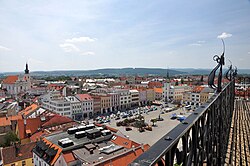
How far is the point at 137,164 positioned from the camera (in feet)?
2.78

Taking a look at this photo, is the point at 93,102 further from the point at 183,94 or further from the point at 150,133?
the point at 183,94

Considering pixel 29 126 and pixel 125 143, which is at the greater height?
pixel 125 143

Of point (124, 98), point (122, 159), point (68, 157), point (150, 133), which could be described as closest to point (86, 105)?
point (124, 98)

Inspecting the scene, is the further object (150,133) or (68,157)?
(150,133)

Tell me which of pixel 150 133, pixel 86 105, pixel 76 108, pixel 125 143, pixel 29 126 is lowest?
pixel 150 133

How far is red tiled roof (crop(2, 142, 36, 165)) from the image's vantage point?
Result: 13812 millimetres

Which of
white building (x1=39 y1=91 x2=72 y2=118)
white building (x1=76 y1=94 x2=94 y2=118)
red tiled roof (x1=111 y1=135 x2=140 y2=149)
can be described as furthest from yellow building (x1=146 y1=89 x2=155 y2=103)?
red tiled roof (x1=111 y1=135 x2=140 y2=149)

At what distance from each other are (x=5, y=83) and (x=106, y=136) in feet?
178

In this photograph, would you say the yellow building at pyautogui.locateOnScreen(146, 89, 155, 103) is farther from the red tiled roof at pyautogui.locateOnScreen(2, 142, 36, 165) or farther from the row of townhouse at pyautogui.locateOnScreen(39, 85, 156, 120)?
the red tiled roof at pyautogui.locateOnScreen(2, 142, 36, 165)

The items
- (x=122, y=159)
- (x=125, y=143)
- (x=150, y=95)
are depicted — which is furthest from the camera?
(x=150, y=95)

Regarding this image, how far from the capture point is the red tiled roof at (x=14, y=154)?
45.3 feet

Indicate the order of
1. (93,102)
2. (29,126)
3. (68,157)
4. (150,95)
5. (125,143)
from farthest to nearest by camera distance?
1. (150,95)
2. (93,102)
3. (29,126)
4. (125,143)
5. (68,157)

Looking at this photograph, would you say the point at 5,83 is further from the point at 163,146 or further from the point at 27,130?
the point at 163,146

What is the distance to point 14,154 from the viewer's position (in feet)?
46.4
